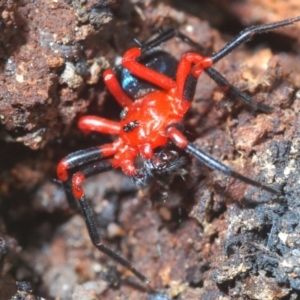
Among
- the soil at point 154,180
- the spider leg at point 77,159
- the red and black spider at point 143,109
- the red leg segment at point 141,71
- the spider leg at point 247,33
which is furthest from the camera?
the spider leg at point 77,159

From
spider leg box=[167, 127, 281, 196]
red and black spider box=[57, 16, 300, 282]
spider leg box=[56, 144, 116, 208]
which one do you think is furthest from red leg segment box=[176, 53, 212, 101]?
spider leg box=[56, 144, 116, 208]

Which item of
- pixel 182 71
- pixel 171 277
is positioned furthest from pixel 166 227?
pixel 182 71

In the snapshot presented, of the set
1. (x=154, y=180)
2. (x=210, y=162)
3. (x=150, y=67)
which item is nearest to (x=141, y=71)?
(x=150, y=67)

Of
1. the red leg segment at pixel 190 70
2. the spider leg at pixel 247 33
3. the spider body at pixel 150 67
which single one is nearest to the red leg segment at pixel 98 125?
the spider body at pixel 150 67

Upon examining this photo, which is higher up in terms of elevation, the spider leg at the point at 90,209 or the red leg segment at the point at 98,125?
the red leg segment at the point at 98,125

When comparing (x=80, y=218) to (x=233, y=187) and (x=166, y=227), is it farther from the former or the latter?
(x=233, y=187)

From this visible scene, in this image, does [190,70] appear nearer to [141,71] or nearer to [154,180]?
[141,71]

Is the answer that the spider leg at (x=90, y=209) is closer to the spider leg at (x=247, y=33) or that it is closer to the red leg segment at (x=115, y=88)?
the red leg segment at (x=115, y=88)
